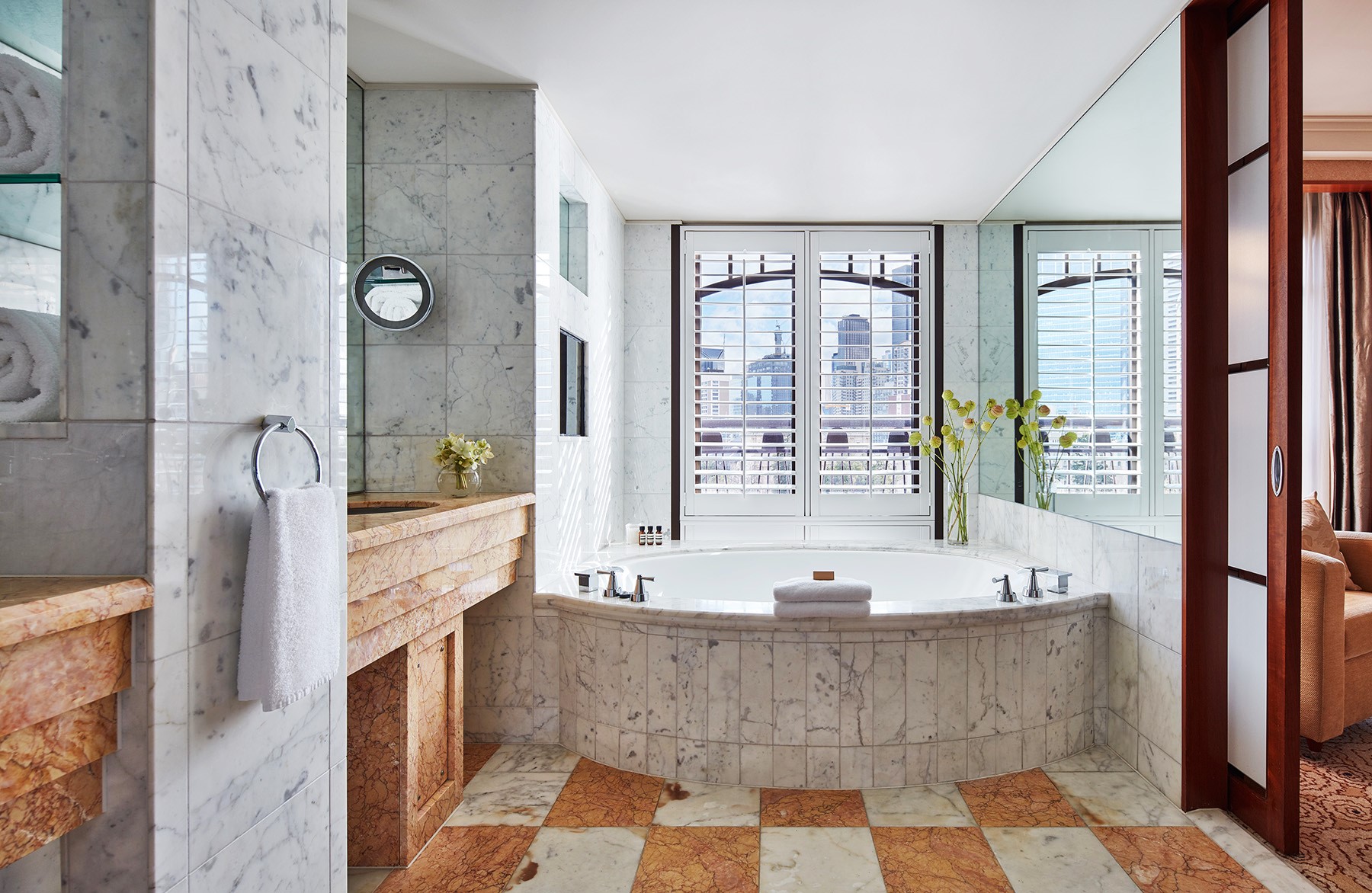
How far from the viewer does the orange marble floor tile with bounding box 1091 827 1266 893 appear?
1.86m

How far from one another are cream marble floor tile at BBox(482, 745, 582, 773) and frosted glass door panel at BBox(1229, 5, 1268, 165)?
2.82 m

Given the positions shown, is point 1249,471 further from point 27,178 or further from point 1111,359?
point 27,178

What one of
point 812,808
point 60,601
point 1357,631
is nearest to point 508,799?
point 812,808

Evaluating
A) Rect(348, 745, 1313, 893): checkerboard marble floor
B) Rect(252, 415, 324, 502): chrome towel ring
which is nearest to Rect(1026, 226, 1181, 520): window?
Rect(348, 745, 1313, 893): checkerboard marble floor

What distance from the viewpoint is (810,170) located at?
139 inches

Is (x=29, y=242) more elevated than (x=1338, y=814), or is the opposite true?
(x=29, y=242)

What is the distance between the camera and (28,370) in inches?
38.8

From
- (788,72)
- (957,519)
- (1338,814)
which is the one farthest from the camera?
(957,519)

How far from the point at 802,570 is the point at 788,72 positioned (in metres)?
2.28

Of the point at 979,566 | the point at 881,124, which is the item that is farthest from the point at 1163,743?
the point at 881,124

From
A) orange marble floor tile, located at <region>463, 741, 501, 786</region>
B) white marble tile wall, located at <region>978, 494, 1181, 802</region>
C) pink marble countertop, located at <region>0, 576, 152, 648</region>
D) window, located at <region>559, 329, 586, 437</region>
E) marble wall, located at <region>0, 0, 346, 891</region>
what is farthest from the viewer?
window, located at <region>559, 329, 586, 437</region>

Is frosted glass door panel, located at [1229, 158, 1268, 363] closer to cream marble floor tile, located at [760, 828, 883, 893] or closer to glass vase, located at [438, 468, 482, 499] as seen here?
cream marble floor tile, located at [760, 828, 883, 893]

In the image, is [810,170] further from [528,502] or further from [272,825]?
[272,825]

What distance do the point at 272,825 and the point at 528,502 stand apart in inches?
62.1
